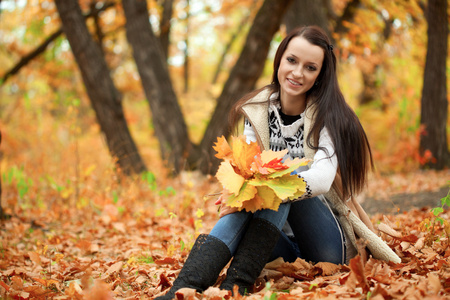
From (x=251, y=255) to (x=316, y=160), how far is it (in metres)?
0.59

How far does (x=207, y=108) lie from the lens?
1174cm

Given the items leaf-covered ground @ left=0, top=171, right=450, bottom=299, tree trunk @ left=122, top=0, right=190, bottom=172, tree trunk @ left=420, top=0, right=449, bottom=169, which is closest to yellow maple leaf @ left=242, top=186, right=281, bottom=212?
leaf-covered ground @ left=0, top=171, right=450, bottom=299

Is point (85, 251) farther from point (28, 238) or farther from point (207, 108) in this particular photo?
point (207, 108)

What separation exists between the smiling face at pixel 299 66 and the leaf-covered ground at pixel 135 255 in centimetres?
88

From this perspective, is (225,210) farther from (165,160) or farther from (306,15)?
(306,15)

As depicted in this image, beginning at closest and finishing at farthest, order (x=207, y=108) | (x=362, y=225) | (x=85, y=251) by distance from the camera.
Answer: (x=362, y=225) < (x=85, y=251) < (x=207, y=108)

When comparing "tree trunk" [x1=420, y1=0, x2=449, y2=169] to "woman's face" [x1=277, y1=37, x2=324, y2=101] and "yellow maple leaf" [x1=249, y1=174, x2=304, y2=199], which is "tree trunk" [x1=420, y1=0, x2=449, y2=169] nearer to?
"woman's face" [x1=277, y1=37, x2=324, y2=101]

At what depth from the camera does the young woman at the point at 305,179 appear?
184 cm

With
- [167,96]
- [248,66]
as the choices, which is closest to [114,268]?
[248,66]

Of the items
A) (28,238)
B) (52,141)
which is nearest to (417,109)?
(52,141)

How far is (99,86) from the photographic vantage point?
5.38 meters

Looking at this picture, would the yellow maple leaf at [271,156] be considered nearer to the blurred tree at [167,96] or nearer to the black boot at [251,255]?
the black boot at [251,255]

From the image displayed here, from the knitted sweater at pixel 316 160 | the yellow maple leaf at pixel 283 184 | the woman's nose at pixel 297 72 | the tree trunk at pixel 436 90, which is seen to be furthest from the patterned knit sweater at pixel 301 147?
the tree trunk at pixel 436 90

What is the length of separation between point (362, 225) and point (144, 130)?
39.5 feet
